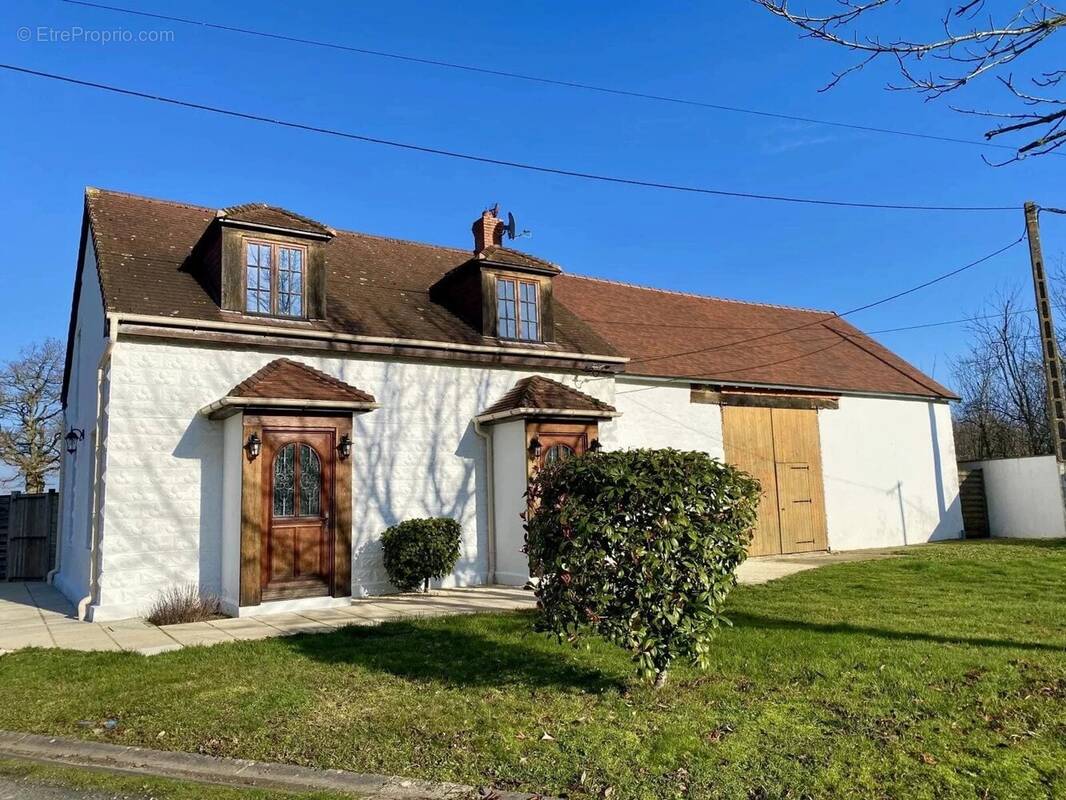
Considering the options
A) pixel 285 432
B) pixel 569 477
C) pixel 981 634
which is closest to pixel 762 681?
pixel 569 477

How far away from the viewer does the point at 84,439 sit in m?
13.7

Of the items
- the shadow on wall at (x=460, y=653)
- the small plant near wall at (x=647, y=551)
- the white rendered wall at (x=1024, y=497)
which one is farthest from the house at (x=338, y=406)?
the white rendered wall at (x=1024, y=497)

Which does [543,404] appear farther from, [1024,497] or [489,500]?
[1024,497]

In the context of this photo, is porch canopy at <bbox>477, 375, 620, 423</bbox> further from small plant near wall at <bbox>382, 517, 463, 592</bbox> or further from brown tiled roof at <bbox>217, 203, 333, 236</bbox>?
brown tiled roof at <bbox>217, 203, 333, 236</bbox>

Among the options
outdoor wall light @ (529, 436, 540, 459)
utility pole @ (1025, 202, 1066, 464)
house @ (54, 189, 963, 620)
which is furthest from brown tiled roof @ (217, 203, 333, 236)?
utility pole @ (1025, 202, 1066, 464)

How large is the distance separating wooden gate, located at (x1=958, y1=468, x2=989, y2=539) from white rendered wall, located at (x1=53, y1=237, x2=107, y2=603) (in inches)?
→ 878

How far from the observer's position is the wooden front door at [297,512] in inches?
427

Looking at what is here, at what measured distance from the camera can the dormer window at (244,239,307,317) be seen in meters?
12.2

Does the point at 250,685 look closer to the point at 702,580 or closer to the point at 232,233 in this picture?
the point at 702,580

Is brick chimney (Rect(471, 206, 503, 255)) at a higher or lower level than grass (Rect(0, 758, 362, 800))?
higher

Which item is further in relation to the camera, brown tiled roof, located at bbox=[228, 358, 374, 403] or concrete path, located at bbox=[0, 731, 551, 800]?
brown tiled roof, located at bbox=[228, 358, 374, 403]

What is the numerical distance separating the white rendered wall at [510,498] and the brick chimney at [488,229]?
19.0 ft

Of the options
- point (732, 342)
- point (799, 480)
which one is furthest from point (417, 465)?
point (732, 342)

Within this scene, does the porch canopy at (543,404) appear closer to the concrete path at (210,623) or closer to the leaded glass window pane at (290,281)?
the concrete path at (210,623)
